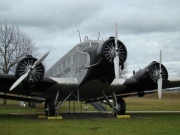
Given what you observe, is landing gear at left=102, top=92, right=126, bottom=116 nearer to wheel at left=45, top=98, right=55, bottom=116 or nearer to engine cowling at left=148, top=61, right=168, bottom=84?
engine cowling at left=148, top=61, right=168, bottom=84

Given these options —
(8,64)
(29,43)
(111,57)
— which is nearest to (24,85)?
(111,57)

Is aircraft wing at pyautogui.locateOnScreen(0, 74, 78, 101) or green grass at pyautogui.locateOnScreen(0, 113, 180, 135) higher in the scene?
aircraft wing at pyautogui.locateOnScreen(0, 74, 78, 101)

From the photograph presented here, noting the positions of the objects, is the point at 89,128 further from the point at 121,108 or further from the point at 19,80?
the point at 121,108

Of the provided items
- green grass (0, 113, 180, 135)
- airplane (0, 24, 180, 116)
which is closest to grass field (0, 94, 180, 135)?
green grass (0, 113, 180, 135)

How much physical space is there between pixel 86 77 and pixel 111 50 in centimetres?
240

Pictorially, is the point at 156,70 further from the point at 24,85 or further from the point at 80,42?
the point at 24,85

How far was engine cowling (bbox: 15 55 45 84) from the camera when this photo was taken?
612 inches

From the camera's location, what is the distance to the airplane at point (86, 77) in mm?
15492

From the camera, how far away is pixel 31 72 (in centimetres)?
1548

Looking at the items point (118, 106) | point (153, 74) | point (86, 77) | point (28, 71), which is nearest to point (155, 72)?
point (153, 74)

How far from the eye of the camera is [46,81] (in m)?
16.9

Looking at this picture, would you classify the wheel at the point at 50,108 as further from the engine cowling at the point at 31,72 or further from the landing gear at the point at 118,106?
the landing gear at the point at 118,106

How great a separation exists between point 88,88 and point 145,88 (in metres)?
4.28

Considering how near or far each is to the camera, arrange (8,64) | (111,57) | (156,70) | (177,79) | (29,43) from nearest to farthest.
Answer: (111,57) < (156,70) < (177,79) < (8,64) < (29,43)
